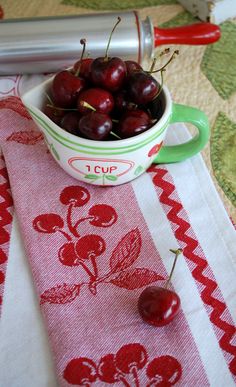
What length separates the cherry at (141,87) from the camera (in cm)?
33

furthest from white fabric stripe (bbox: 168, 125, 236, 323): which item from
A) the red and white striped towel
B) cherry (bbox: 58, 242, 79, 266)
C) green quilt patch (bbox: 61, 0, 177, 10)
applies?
green quilt patch (bbox: 61, 0, 177, 10)

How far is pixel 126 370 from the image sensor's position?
28cm

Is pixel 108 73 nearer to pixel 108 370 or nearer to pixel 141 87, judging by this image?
pixel 141 87

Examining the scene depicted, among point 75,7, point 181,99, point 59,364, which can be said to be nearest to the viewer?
point 59,364

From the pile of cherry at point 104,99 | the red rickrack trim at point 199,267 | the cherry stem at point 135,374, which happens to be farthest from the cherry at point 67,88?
the cherry stem at point 135,374

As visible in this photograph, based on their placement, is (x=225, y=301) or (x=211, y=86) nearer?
(x=225, y=301)

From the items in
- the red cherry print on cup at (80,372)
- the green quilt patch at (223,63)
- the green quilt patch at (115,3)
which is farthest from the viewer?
the green quilt patch at (115,3)

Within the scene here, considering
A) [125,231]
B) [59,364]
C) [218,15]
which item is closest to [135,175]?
[125,231]

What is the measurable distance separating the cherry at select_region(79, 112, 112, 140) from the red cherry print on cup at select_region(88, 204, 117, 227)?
0.07 metres

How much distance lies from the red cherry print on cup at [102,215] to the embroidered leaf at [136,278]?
0.05m

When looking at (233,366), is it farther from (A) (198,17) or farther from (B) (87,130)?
(A) (198,17)

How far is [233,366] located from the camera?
29 centimetres

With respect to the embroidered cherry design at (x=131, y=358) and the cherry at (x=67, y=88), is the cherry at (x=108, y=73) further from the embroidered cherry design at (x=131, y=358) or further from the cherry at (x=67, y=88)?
the embroidered cherry design at (x=131, y=358)

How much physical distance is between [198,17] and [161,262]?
38 centimetres
